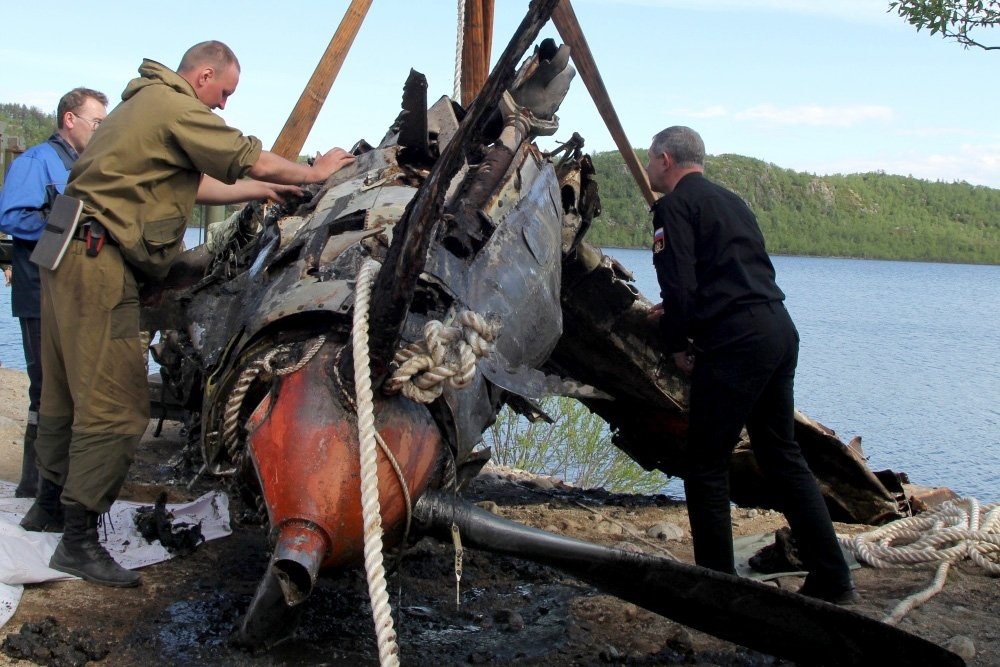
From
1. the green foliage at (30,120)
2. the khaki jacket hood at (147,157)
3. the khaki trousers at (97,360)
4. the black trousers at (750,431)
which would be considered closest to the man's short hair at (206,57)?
the khaki jacket hood at (147,157)

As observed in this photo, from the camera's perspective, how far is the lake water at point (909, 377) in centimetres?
991

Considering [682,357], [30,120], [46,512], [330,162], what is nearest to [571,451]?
[682,357]

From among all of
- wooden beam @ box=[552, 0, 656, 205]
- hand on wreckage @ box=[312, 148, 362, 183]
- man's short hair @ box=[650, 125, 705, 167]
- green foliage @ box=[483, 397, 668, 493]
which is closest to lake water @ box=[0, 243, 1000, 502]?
green foliage @ box=[483, 397, 668, 493]

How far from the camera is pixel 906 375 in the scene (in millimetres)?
14227

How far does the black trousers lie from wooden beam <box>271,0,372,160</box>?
3.24 m

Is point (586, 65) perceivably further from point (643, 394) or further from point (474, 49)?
point (643, 394)

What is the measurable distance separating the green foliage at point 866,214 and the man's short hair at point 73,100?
36.2 m

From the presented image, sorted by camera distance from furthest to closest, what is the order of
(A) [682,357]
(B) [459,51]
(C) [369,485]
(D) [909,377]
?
(D) [909,377]
(B) [459,51]
(A) [682,357]
(C) [369,485]

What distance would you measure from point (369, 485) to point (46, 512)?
8.67 feet

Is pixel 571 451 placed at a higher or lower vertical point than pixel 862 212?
lower

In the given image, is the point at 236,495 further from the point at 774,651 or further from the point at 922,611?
the point at 922,611

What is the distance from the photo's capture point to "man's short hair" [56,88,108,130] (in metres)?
5.36

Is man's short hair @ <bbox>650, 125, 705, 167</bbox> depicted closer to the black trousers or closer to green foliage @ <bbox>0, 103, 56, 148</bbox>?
the black trousers

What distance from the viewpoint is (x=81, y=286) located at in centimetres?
388
